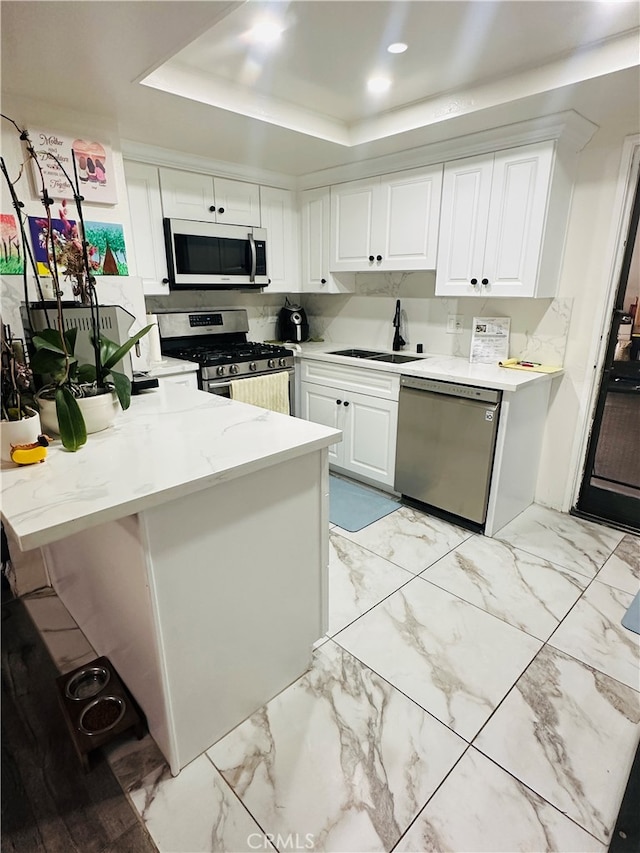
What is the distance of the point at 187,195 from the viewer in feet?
9.96

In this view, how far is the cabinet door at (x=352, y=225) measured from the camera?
3.21 meters

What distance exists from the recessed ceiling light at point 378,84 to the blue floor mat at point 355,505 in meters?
2.41

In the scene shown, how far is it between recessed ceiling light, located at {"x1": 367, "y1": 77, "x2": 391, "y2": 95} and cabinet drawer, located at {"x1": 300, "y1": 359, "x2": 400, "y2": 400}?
154cm

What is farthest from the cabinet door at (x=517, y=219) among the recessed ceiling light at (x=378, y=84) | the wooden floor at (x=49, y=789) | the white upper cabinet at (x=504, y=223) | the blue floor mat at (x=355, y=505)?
the wooden floor at (x=49, y=789)

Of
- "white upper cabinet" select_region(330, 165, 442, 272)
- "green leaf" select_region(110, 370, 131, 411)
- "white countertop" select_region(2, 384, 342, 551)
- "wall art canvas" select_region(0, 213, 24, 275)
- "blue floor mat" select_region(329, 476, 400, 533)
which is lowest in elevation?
"blue floor mat" select_region(329, 476, 400, 533)

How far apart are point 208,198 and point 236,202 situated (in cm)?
23

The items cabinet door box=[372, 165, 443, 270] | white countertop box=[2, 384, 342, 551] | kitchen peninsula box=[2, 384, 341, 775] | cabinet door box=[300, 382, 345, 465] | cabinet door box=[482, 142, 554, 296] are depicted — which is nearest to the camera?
white countertop box=[2, 384, 342, 551]

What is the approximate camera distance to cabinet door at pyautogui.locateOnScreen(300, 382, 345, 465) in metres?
3.36

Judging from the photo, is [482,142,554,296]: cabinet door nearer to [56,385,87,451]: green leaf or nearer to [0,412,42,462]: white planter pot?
[56,385,87,451]: green leaf

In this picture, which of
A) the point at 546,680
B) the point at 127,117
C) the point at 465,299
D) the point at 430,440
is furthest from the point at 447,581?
the point at 127,117

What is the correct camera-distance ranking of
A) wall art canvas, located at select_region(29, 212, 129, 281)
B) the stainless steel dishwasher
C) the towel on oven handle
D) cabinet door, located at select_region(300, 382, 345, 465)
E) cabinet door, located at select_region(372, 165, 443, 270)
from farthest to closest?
cabinet door, located at select_region(300, 382, 345, 465) < the towel on oven handle < cabinet door, located at select_region(372, 165, 443, 270) < the stainless steel dishwasher < wall art canvas, located at select_region(29, 212, 129, 281)

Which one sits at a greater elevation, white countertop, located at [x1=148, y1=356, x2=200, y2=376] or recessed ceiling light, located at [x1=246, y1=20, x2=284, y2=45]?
recessed ceiling light, located at [x1=246, y1=20, x2=284, y2=45]

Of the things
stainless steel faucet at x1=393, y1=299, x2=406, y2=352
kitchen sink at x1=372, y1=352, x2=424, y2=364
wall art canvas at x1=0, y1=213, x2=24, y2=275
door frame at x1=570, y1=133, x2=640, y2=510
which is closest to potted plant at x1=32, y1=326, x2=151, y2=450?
wall art canvas at x1=0, y1=213, x2=24, y2=275

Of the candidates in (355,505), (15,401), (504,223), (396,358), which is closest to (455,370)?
(396,358)
